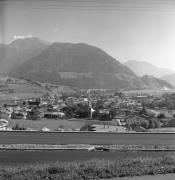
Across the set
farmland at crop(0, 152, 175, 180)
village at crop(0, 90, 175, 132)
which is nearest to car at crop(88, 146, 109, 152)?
village at crop(0, 90, 175, 132)

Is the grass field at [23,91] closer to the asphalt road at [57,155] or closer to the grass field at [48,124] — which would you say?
the grass field at [48,124]

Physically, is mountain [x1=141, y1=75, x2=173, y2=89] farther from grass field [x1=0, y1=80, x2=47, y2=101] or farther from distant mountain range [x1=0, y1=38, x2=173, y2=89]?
grass field [x1=0, y1=80, x2=47, y2=101]

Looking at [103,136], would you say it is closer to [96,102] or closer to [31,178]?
[96,102]

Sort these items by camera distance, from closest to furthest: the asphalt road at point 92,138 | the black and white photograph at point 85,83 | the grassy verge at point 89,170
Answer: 1. the grassy verge at point 89,170
2. the black and white photograph at point 85,83
3. the asphalt road at point 92,138

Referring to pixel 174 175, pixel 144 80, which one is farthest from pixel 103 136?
pixel 174 175

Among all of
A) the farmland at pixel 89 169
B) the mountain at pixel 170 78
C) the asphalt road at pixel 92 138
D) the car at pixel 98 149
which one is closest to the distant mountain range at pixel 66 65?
the mountain at pixel 170 78

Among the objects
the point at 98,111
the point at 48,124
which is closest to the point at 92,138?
the point at 98,111

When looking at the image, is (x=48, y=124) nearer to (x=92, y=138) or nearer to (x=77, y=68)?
(x=92, y=138)
